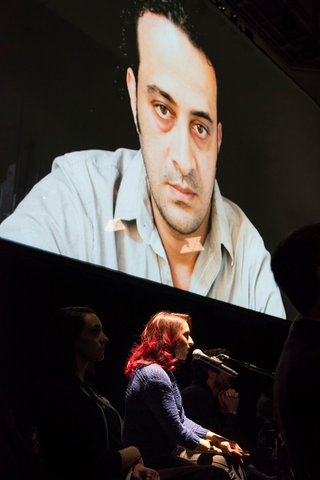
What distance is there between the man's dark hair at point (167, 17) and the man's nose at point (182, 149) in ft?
1.28

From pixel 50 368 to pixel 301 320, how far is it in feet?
3.30

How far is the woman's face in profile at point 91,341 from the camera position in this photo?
1.94 m

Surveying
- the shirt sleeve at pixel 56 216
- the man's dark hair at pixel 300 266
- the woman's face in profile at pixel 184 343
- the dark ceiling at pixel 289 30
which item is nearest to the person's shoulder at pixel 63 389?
the shirt sleeve at pixel 56 216

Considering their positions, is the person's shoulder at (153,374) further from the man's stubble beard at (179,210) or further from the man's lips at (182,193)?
the man's lips at (182,193)

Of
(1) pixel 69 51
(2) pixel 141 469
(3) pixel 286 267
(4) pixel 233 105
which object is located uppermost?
(4) pixel 233 105

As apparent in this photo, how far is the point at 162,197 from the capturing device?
8.68 feet

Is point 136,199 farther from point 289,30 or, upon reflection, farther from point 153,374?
point 289,30

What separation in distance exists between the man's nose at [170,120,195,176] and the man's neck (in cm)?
30

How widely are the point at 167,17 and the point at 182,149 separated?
2.66ft

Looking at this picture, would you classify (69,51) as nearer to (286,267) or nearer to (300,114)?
(286,267)

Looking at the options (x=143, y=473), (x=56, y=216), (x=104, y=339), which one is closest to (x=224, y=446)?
(x=143, y=473)

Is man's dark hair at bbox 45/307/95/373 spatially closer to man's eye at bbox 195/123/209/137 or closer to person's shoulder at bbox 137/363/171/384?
person's shoulder at bbox 137/363/171/384

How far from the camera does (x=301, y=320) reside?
1.17 meters

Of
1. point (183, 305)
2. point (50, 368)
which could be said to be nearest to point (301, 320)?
point (50, 368)
